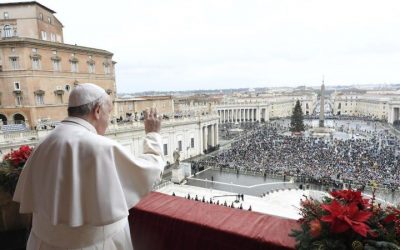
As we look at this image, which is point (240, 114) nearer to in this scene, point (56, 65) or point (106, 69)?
point (106, 69)

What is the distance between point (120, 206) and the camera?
1.94 m

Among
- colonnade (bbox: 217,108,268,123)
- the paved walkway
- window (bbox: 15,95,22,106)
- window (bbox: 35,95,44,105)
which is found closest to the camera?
the paved walkway

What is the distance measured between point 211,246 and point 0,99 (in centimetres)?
2551

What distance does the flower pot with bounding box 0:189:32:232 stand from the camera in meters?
4.99

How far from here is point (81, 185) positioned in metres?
1.94

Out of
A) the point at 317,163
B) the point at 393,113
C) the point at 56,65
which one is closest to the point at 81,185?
the point at 56,65

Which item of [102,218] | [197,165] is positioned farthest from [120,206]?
[197,165]

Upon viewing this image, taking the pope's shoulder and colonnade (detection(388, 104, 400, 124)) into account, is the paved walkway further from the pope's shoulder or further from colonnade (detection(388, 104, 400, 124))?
colonnade (detection(388, 104, 400, 124))

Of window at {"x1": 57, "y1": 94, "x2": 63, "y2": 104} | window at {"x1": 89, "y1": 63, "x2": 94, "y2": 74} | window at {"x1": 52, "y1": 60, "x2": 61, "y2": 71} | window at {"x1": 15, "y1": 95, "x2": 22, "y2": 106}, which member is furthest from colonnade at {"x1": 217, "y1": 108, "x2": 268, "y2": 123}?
window at {"x1": 15, "y1": 95, "x2": 22, "y2": 106}

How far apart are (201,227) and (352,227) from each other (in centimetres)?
141

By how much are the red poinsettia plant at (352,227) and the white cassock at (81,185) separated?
121cm

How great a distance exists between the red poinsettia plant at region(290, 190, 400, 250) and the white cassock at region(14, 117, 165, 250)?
47.6 inches

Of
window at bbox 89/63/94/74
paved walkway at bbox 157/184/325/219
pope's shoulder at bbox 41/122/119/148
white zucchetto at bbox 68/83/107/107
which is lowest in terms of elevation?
paved walkway at bbox 157/184/325/219

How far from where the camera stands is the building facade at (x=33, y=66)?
2238 centimetres
